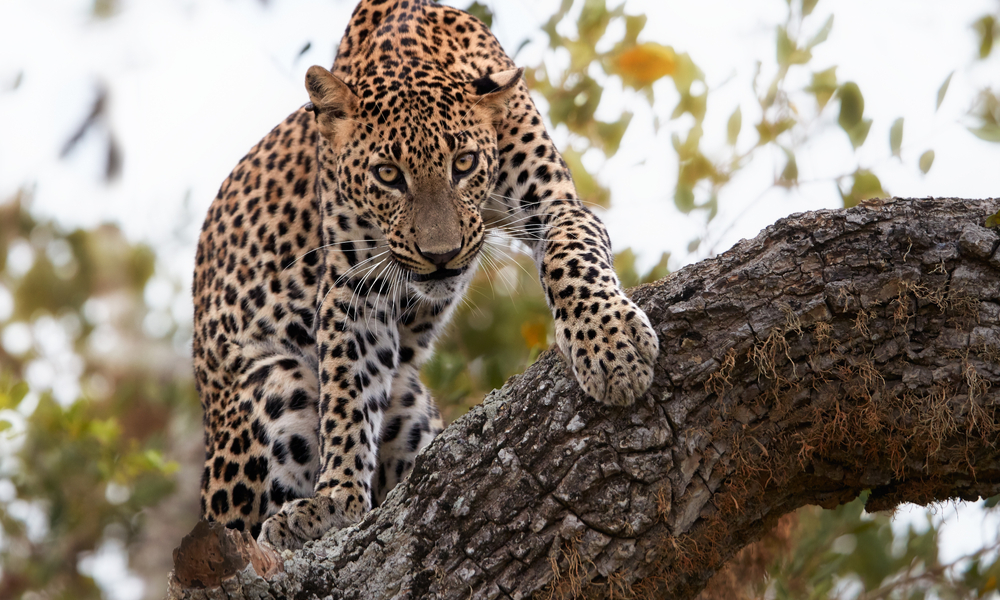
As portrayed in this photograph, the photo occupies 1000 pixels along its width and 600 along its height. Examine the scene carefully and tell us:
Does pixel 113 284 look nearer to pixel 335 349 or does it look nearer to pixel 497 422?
pixel 335 349

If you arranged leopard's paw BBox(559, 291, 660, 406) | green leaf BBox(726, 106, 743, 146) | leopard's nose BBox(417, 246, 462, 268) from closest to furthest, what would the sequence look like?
leopard's paw BBox(559, 291, 660, 406), leopard's nose BBox(417, 246, 462, 268), green leaf BBox(726, 106, 743, 146)

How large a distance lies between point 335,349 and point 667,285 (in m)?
2.31

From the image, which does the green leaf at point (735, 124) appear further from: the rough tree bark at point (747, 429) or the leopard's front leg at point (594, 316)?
the rough tree bark at point (747, 429)

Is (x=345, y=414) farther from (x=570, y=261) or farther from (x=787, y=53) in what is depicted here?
(x=787, y=53)

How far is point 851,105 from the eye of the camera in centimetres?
585

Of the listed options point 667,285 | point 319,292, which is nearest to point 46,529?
point 319,292

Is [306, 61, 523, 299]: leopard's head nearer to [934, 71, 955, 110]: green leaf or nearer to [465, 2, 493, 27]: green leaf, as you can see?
[465, 2, 493, 27]: green leaf

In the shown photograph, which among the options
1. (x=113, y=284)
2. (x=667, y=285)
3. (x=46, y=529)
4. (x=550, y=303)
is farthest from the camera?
(x=113, y=284)

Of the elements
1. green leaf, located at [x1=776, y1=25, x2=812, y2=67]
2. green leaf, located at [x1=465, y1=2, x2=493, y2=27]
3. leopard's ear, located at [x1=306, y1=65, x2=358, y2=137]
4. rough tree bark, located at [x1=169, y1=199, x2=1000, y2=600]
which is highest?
green leaf, located at [x1=465, y1=2, x2=493, y2=27]

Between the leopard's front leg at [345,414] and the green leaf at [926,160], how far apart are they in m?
3.32

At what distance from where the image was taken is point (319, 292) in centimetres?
605

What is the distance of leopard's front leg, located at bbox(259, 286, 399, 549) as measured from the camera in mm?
5156

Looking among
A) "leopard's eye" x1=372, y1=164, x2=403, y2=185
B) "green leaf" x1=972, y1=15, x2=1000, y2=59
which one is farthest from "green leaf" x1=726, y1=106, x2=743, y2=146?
"leopard's eye" x1=372, y1=164, x2=403, y2=185

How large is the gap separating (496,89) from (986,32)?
11.0 ft
